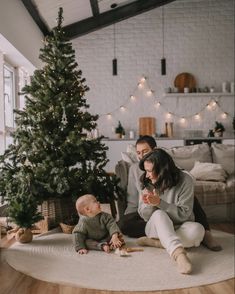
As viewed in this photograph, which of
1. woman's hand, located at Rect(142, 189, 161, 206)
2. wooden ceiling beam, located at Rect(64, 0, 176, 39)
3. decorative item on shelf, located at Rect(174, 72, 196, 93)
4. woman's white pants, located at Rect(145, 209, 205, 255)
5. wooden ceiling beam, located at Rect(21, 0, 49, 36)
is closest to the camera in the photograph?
woman's white pants, located at Rect(145, 209, 205, 255)

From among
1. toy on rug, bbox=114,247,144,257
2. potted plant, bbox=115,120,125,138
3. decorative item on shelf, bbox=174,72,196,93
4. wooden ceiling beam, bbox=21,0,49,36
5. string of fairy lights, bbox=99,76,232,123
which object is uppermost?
wooden ceiling beam, bbox=21,0,49,36

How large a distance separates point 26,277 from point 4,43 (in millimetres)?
3038

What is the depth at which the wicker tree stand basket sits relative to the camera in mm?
4008

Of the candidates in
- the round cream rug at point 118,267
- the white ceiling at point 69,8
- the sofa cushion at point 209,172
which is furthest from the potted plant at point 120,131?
the round cream rug at point 118,267

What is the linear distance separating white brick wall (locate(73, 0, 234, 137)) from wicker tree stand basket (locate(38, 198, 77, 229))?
12.6ft

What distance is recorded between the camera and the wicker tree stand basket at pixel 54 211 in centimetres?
401

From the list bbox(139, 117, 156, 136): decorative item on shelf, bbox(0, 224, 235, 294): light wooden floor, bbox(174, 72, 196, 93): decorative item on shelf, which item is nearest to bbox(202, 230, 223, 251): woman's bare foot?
bbox(0, 224, 235, 294): light wooden floor

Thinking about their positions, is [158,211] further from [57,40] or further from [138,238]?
[57,40]

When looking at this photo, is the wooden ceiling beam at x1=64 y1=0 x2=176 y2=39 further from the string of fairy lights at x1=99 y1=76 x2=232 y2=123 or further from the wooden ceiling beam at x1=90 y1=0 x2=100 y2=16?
the string of fairy lights at x1=99 y1=76 x2=232 y2=123

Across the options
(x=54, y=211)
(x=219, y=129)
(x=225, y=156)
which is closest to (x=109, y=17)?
(x=219, y=129)

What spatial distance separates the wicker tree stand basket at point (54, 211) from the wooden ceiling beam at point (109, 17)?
14.0ft

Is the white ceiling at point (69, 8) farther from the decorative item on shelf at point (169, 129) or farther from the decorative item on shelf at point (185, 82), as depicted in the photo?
the decorative item on shelf at point (169, 129)

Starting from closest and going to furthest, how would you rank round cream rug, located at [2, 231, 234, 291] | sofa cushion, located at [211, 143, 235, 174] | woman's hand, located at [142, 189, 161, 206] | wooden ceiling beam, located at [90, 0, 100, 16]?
1. round cream rug, located at [2, 231, 234, 291]
2. woman's hand, located at [142, 189, 161, 206]
3. sofa cushion, located at [211, 143, 235, 174]
4. wooden ceiling beam, located at [90, 0, 100, 16]

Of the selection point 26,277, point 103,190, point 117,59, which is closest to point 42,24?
point 117,59
